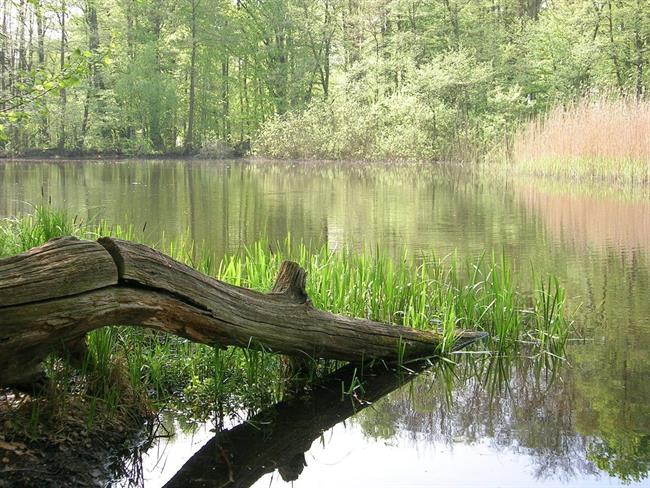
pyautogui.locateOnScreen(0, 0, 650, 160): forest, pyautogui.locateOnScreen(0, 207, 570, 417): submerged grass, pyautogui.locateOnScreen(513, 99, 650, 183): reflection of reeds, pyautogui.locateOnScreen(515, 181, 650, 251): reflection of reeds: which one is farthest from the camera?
pyautogui.locateOnScreen(0, 0, 650, 160): forest

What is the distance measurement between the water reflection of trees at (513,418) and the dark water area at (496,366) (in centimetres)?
1

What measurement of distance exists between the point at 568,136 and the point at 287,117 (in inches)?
907

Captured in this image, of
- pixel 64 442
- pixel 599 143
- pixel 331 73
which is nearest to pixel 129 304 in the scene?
pixel 64 442

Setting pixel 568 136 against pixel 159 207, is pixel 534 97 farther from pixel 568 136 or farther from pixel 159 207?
pixel 159 207

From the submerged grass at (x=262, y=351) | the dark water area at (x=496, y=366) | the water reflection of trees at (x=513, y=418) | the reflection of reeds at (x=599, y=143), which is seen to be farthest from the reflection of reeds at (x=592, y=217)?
the water reflection of trees at (x=513, y=418)

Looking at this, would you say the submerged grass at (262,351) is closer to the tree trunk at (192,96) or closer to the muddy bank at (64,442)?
the muddy bank at (64,442)

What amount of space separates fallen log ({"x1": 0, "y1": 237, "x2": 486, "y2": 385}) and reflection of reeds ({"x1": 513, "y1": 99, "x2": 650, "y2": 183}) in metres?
15.2

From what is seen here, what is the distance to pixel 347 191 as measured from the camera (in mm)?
18422

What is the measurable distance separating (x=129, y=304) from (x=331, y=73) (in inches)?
1857

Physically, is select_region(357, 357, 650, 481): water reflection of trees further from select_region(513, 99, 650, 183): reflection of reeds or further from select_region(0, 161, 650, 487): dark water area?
select_region(513, 99, 650, 183): reflection of reeds

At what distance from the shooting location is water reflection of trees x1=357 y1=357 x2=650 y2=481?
143 inches

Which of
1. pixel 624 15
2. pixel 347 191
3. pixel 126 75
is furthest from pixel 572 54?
pixel 126 75

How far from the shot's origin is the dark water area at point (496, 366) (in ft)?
11.8

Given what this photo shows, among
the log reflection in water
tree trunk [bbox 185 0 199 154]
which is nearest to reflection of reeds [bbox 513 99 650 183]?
the log reflection in water
